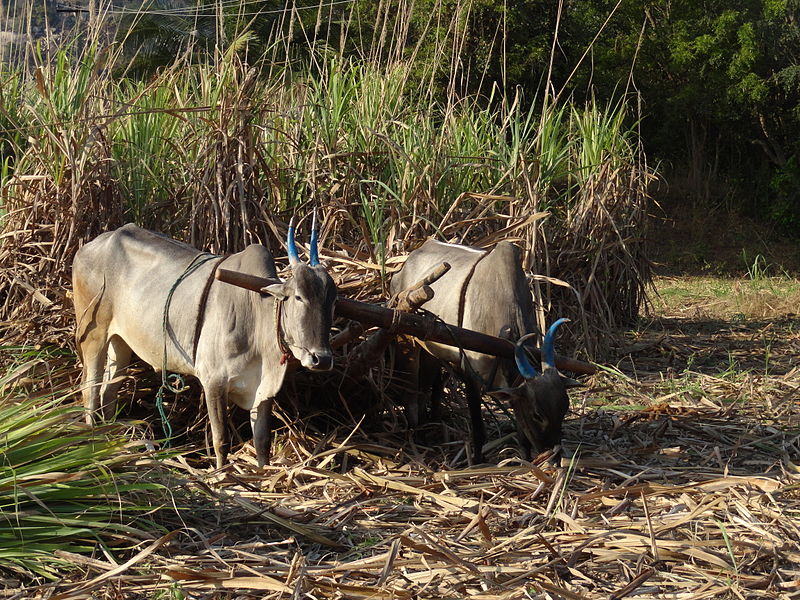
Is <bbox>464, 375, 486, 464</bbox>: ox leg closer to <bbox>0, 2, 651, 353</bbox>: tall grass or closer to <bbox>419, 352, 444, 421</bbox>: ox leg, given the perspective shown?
<bbox>419, 352, 444, 421</bbox>: ox leg

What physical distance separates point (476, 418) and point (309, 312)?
3.98 ft

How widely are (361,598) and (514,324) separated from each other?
83.1 inches

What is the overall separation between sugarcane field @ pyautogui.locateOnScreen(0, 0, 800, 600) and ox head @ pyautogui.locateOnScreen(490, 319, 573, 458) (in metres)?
0.01

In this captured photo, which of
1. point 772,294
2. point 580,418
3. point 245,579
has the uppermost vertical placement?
point 245,579

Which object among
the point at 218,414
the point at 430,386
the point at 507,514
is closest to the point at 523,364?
the point at 507,514

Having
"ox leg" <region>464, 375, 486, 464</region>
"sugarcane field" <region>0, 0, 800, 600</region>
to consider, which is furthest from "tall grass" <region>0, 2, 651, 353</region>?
"ox leg" <region>464, 375, 486, 464</region>

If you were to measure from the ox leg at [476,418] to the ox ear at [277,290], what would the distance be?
1.17 meters

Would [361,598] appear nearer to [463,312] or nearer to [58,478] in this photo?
[58,478]

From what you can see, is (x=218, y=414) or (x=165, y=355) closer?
(x=218, y=414)

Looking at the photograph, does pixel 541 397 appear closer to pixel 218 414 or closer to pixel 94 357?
pixel 218 414

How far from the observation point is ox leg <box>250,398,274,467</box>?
4.73 metres

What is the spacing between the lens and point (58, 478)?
3.49 m

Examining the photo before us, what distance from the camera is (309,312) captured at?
14.1 ft

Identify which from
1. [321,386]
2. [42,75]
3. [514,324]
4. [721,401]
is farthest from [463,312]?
[42,75]
